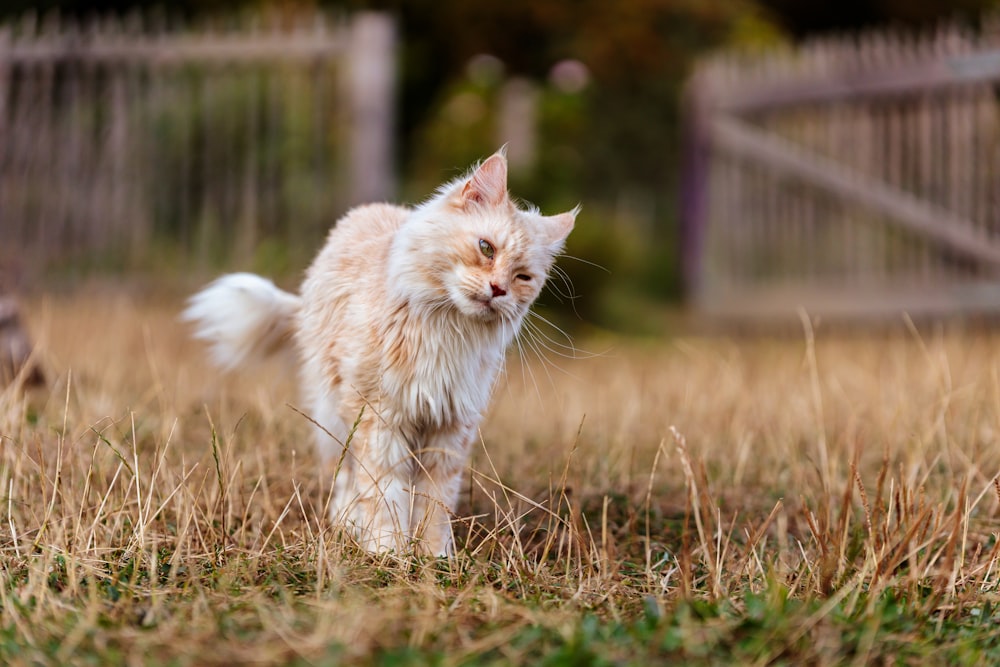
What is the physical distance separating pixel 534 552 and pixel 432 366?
1.92 feet

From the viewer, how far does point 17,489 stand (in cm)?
285

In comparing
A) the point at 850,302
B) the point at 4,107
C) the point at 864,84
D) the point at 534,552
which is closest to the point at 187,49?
the point at 4,107

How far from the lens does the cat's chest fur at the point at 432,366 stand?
2736 millimetres

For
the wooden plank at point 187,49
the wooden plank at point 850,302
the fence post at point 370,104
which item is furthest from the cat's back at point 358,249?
the wooden plank at point 187,49

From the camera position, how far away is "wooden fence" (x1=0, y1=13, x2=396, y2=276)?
767cm

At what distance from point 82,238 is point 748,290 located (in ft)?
18.1

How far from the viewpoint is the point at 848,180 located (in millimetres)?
7695

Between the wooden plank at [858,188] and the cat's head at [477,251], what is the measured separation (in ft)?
17.7

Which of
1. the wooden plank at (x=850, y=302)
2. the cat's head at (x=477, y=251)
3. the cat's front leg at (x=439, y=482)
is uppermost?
the cat's head at (x=477, y=251)

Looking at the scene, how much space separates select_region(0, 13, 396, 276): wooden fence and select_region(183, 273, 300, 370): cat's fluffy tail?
13.9ft

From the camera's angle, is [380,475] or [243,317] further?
[243,317]

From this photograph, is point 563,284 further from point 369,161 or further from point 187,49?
point 187,49

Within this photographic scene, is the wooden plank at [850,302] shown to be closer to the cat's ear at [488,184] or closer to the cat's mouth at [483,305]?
the cat's ear at [488,184]

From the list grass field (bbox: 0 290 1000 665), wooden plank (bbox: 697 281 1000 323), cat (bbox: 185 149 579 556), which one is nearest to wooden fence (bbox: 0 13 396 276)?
wooden plank (bbox: 697 281 1000 323)
